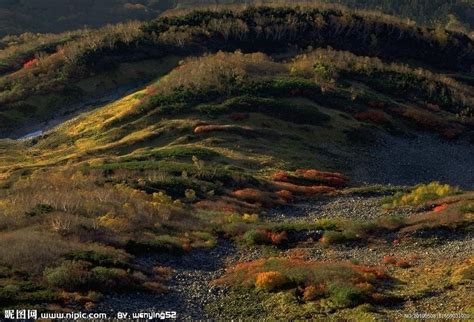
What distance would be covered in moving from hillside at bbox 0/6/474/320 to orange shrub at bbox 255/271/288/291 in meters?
0.07

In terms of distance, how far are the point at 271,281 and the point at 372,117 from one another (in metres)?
48.4

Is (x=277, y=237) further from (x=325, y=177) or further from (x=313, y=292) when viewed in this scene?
(x=325, y=177)

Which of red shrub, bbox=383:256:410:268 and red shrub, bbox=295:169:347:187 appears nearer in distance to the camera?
red shrub, bbox=383:256:410:268

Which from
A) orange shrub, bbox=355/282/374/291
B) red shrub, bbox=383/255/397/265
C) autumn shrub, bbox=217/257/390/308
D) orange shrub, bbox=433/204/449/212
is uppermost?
orange shrub, bbox=355/282/374/291

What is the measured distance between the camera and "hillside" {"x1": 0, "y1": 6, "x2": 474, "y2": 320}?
73.4 ft

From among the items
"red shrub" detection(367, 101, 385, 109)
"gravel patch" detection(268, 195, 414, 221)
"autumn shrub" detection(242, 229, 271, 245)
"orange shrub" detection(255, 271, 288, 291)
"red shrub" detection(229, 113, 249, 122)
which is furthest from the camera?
"red shrub" detection(367, 101, 385, 109)

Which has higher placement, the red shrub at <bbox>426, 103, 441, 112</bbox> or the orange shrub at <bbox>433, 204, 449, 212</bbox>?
the orange shrub at <bbox>433, 204, 449, 212</bbox>

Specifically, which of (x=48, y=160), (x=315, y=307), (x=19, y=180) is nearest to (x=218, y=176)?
(x=19, y=180)

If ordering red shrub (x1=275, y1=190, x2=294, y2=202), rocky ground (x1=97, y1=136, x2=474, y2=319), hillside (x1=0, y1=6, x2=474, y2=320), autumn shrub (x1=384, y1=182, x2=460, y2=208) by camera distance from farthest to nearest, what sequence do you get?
1. red shrub (x1=275, y1=190, x2=294, y2=202)
2. autumn shrub (x1=384, y1=182, x2=460, y2=208)
3. hillside (x1=0, y1=6, x2=474, y2=320)
4. rocky ground (x1=97, y1=136, x2=474, y2=319)

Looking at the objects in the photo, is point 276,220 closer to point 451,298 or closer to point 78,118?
point 451,298

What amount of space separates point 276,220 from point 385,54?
260 ft

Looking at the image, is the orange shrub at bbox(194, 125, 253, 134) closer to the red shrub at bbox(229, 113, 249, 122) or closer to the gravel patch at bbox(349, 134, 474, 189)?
the red shrub at bbox(229, 113, 249, 122)

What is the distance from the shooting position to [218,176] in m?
45.7

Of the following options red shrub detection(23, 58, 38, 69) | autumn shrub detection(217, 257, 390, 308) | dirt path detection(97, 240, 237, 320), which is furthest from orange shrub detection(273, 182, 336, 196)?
red shrub detection(23, 58, 38, 69)
